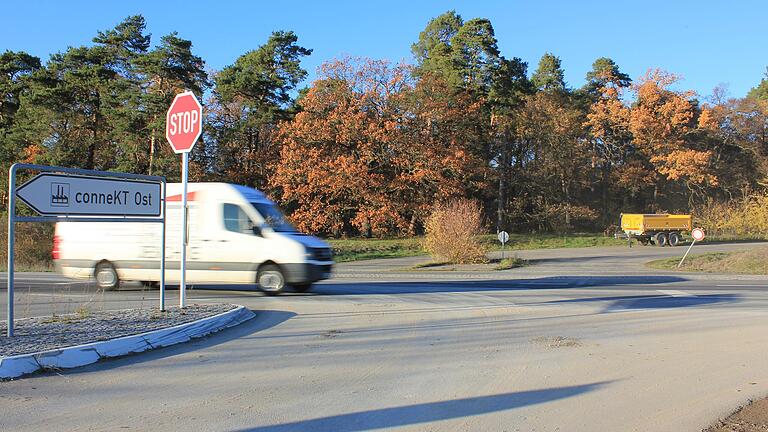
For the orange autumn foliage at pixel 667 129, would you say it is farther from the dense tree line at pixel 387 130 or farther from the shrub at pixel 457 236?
the shrub at pixel 457 236

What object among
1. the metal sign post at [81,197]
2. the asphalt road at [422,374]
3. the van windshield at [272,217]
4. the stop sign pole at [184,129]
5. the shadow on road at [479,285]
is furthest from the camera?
the shadow on road at [479,285]

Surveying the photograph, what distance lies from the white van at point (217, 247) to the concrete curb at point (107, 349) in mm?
4461

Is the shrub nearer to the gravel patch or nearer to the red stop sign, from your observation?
the gravel patch

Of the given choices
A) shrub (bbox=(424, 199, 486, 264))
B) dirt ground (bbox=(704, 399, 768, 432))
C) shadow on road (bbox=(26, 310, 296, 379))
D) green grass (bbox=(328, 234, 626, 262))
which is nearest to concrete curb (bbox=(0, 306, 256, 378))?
shadow on road (bbox=(26, 310, 296, 379))

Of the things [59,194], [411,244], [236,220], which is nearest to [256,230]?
[236,220]

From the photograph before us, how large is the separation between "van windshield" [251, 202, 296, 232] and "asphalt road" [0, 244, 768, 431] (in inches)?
98.2

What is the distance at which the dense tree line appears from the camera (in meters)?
41.6

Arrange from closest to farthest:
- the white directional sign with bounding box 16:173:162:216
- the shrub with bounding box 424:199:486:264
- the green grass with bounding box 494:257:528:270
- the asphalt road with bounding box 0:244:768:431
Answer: the asphalt road with bounding box 0:244:768:431 → the white directional sign with bounding box 16:173:162:216 → the green grass with bounding box 494:257:528:270 → the shrub with bounding box 424:199:486:264

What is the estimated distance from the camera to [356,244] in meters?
40.9

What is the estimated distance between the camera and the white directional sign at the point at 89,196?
24.3ft

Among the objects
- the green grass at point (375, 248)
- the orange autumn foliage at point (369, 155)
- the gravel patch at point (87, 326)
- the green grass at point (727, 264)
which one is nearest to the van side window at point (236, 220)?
the gravel patch at point (87, 326)

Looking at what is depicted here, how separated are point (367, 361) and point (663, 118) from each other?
54.8 metres

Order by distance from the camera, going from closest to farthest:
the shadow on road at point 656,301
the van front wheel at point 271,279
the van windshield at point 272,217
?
the shadow on road at point 656,301 → the van front wheel at point 271,279 → the van windshield at point 272,217

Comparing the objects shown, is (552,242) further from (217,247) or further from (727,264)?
(217,247)
